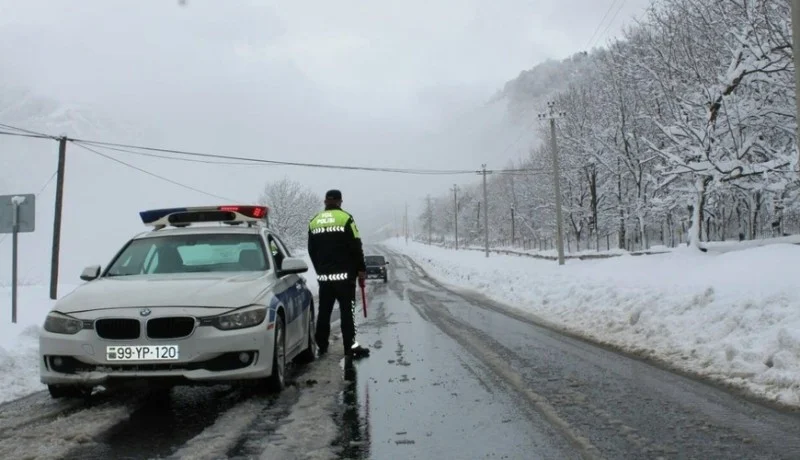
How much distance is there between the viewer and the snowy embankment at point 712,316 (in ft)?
19.5

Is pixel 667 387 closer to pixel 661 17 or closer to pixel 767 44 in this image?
pixel 767 44

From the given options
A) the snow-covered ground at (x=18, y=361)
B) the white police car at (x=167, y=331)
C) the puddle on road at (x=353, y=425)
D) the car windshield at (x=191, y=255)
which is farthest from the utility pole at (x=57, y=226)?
the puddle on road at (x=353, y=425)

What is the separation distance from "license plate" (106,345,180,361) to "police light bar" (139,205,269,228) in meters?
2.43

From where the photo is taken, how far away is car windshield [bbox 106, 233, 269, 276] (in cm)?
619

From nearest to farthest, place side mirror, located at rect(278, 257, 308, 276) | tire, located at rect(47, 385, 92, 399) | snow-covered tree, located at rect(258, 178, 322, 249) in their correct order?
tire, located at rect(47, 385, 92, 399) → side mirror, located at rect(278, 257, 308, 276) → snow-covered tree, located at rect(258, 178, 322, 249)

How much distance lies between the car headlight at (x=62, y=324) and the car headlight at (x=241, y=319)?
42.6 inches

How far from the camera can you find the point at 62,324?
4875 mm

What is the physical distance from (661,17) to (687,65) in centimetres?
419

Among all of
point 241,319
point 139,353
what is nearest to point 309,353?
point 241,319

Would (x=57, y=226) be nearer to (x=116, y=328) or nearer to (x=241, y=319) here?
(x=116, y=328)

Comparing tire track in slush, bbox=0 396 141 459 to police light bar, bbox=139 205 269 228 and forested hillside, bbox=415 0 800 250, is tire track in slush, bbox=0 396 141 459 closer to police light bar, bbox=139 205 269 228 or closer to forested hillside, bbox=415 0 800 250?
police light bar, bbox=139 205 269 228

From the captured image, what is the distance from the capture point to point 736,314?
740cm

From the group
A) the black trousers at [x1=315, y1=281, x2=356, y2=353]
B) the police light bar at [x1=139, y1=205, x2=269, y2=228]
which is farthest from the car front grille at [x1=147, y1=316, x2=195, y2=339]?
the black trousers at [x1=315, y1=281, x2=356, y2=353]

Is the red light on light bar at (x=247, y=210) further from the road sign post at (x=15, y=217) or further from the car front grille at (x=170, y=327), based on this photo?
the road sign post at (x=15, y=217)
